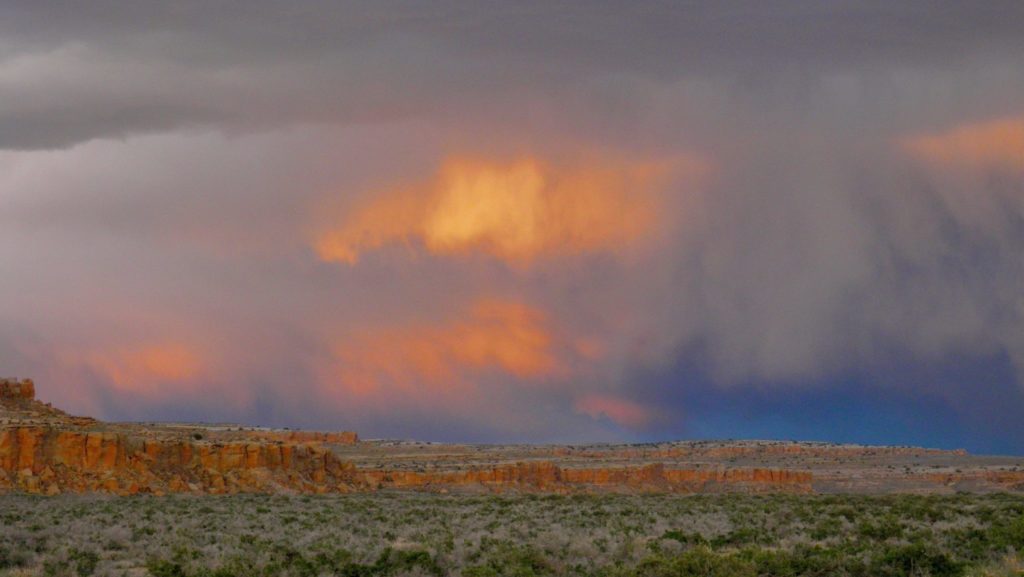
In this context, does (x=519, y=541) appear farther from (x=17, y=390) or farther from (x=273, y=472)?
(x=17, y=390)

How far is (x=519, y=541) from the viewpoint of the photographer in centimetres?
2991

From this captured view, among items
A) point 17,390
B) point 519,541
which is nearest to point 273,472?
point 17,390

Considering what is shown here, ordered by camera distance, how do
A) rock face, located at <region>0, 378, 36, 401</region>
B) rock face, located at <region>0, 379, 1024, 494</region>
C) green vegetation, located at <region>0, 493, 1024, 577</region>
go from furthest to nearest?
rock face, located at <region>0, 378, 36, 401</region>
rock face, located at <region>0, 379, 1024, 494</region>
green vegetation, located at <region>0, 493, 1024, 577</region>

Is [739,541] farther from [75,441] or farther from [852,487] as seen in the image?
[852,487]

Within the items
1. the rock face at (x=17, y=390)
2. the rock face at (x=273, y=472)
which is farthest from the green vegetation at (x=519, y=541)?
the rock face at (x=17, y=390)

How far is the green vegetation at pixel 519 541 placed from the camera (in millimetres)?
22250

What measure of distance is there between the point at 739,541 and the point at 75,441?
5280cm

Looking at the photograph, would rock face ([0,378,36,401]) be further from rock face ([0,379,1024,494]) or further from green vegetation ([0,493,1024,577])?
green vegetation ([0,493,1024,577])

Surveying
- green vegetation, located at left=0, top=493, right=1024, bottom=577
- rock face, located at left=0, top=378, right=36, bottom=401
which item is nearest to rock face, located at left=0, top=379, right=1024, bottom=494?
rock face, located at left=0, top=378, right=36, bottom=401

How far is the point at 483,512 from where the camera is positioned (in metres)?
46.4

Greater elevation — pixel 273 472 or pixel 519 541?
pixel 519 541

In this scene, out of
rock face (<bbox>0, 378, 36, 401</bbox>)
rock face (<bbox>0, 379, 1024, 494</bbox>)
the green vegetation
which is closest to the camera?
the green vegetation

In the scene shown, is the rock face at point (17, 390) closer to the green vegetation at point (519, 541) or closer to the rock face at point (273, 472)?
the rock face at point (273, 472)

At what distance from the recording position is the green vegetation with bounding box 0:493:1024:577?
22.2 metres
